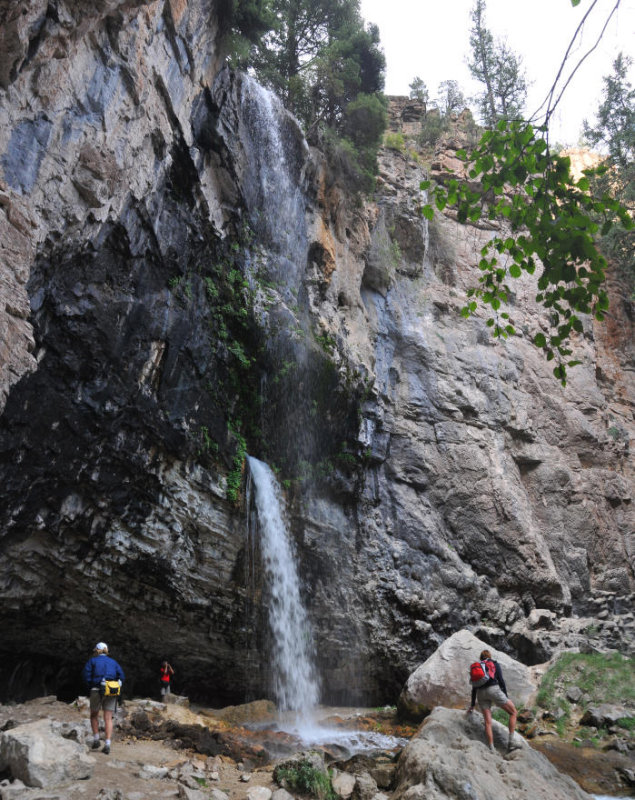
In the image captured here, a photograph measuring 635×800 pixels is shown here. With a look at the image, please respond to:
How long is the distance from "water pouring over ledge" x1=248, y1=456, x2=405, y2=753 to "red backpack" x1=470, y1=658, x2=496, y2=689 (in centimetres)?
547

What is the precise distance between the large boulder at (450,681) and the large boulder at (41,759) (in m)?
7.81

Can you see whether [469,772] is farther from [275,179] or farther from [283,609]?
[275,179]

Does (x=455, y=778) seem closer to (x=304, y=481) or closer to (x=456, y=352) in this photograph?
(x=304, y=481)

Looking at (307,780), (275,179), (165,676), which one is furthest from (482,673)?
(275,179)

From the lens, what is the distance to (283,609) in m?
12.2

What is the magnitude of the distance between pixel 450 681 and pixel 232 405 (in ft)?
24.7

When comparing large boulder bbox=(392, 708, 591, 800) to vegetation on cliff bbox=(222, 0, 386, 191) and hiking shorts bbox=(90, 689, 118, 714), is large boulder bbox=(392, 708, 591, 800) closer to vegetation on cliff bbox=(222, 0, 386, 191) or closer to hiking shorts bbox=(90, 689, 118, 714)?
hiking shorts bbox=(90, 689, 118, 714)

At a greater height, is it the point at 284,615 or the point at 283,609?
the point at 283,609

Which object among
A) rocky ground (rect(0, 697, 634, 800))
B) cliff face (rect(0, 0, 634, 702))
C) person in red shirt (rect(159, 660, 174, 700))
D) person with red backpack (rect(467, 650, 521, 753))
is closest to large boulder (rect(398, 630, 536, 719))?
rocky ground (rect(0, 697, 634, 800))

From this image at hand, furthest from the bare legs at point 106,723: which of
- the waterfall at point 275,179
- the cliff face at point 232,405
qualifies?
the waterfall at point 275,179

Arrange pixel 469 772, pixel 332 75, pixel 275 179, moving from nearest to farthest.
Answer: pixel 469 772 < pixel 275 179 < pixel 332 75

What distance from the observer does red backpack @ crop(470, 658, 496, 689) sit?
7109 millimetres

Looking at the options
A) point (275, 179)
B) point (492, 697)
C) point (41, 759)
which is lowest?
point (41, 759)

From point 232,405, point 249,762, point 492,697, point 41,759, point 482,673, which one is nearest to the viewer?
point 41,759
